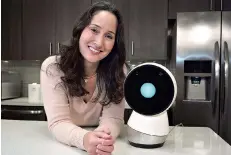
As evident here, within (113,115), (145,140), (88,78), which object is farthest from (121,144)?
(88,78)

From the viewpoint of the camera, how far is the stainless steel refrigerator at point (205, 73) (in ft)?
6.50

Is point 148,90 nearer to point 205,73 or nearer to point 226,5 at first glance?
point 205,73

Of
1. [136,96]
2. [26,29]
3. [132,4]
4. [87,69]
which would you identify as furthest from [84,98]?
[26,29]

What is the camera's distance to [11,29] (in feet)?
8.67

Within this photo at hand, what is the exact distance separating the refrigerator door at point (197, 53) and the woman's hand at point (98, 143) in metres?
1.48

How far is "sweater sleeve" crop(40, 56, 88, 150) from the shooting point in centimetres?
80

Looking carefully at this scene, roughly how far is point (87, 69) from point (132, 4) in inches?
64.2

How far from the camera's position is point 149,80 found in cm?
81

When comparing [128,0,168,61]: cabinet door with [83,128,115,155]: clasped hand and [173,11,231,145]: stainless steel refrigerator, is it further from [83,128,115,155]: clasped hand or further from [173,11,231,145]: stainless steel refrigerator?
[83,128,115,155]: clasped hand

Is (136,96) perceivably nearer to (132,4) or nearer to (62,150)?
(62,150)

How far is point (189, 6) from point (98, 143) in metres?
2.08

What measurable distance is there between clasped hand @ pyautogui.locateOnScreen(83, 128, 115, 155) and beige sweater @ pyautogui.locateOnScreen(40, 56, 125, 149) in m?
0.05

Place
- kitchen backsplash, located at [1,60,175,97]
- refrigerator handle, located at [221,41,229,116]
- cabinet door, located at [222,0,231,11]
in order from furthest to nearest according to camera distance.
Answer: kitchen backsplash, located at [1,60,175,97], cabinet door, located at [222,0,231,11], refrigerator handle, located at [221,41,229,116]

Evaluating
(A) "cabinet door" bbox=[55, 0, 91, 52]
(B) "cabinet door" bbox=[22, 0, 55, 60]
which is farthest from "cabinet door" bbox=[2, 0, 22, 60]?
(A) "cabinet door" bbox=[55, 0, 91, 52]
